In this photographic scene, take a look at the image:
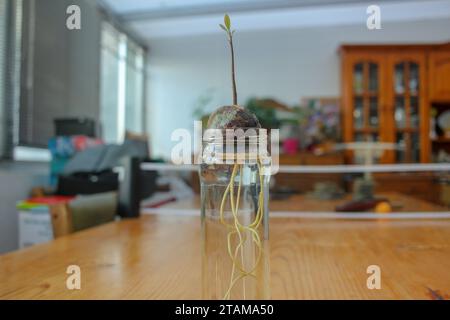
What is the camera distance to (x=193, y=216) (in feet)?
2.97

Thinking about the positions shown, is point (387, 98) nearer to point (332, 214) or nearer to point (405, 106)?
point (405, 106)

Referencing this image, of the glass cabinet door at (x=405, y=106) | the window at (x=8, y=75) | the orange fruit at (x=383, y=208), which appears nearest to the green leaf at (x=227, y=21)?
the orange fruit at (x=383, y=208)

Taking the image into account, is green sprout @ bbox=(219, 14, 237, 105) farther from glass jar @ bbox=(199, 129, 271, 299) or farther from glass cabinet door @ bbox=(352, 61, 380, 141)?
glass cabinet door @ bbox=(352, 61, 380, 141)

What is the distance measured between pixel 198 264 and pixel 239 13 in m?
0.31

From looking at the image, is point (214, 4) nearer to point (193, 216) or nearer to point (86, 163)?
point (193, 216)

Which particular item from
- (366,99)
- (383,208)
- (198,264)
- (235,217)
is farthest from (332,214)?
(366,99)

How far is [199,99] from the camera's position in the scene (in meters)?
2.73

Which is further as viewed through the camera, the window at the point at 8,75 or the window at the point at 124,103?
the window at the point at 124,103

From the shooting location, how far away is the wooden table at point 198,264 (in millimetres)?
329

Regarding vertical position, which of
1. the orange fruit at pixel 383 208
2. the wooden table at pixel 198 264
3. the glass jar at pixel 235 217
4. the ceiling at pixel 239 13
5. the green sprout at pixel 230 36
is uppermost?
the ceiling at pixel 239 13

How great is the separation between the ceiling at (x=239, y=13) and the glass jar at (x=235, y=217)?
10 cm

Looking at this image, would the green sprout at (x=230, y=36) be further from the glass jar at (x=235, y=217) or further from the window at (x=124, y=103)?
the window at (x=124, y=103)
